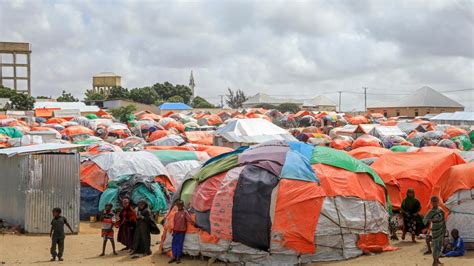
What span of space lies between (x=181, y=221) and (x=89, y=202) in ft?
19.9

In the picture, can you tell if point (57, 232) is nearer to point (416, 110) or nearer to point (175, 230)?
point (175, 230)

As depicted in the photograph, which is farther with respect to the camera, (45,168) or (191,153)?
(191,153)

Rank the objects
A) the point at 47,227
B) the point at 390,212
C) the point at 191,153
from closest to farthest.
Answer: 1. the point at 390,212
2. the point at 47,227
3. the point at 191,153

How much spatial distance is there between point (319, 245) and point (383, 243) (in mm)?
1650

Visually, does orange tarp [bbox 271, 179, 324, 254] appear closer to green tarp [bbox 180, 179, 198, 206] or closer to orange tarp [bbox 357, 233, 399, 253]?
orange tarp [bbox 357, 233, 399, 253]

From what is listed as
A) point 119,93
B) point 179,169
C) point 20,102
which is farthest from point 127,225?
point 119,93

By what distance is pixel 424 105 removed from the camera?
84.8m

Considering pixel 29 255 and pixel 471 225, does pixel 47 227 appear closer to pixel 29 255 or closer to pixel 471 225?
pixel 29 255

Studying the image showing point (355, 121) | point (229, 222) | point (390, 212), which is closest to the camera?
point (229, 222)

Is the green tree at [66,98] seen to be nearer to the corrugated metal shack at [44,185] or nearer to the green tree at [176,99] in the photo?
the green tree at [176,99]

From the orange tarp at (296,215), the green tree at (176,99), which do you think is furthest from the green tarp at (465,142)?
the green tree at (176,99)

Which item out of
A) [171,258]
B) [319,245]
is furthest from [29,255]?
[319,245]

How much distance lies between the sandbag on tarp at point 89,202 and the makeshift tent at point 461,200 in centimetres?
950

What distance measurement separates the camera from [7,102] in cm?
6384
